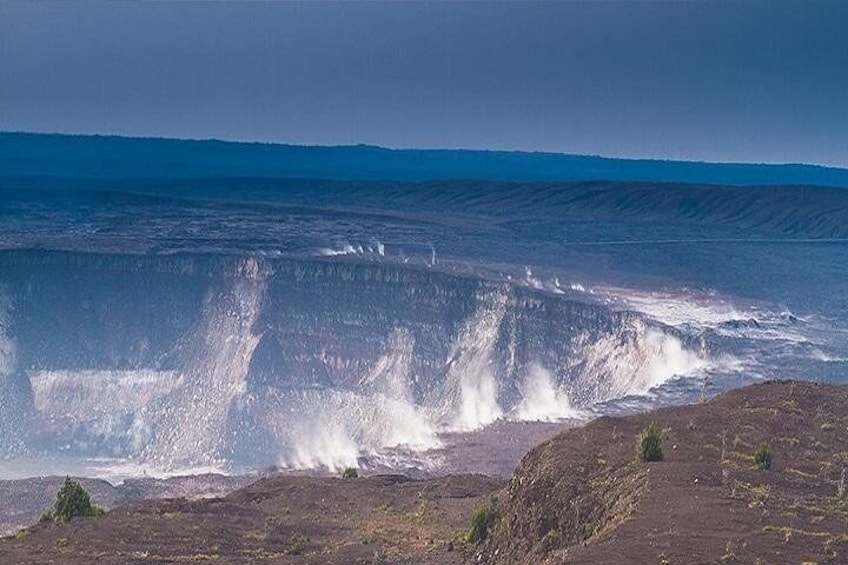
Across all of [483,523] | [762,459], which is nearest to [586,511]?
[762,459]

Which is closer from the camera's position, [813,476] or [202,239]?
[813,476]

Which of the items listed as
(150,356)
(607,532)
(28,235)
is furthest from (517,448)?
(28,235)

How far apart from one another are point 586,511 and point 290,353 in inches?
3109

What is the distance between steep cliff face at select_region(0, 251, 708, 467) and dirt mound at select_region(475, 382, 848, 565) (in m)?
43.2

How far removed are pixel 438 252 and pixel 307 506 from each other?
307 feet

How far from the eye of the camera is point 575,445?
36.7 metres

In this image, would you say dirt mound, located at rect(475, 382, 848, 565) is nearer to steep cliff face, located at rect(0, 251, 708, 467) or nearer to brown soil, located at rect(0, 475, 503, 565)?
brown soil, located at rect(0, 475, 503, 565)

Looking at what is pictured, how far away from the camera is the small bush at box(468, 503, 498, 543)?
3831cm

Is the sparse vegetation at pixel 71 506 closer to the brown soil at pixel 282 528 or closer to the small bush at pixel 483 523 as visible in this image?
the brown soil at pixel 282 528

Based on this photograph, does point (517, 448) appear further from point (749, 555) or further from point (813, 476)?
point (749, 555)

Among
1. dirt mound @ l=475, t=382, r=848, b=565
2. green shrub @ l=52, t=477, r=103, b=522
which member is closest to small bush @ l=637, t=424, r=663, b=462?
dirt mound @ l=475, t=382, r=848, b=565

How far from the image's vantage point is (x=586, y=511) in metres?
32.4

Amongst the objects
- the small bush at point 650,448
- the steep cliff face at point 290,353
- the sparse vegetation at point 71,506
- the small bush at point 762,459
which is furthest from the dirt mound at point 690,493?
the steep cliff face at point 290,353

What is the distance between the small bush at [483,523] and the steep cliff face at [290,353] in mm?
42043
